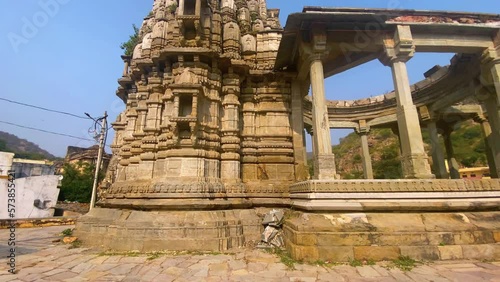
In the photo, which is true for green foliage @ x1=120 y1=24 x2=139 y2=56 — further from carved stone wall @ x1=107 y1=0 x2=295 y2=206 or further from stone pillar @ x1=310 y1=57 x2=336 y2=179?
stone pillar @ x1=310 y1=57 x2=336 y2=179

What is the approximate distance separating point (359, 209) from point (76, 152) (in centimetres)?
3830

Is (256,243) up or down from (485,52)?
down

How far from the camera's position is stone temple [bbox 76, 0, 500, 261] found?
19.0 feet

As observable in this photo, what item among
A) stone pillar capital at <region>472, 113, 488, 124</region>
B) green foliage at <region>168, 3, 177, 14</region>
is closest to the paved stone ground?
green foliage at <region>168, 3, 177, 14</region>

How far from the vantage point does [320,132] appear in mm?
7297

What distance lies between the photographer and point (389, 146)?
4000cm

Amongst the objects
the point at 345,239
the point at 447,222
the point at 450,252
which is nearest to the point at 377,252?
the point at 345,239

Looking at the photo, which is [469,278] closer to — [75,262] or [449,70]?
[75,262]

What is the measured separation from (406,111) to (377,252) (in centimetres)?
441

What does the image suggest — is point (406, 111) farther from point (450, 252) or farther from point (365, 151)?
point (365, 151)

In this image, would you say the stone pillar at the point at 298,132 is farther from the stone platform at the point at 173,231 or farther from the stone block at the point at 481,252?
the stone block at the point at 481,252

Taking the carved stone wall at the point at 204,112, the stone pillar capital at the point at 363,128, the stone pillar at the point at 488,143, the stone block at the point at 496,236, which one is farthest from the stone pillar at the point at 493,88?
the carved stone wall at the point at 204,112

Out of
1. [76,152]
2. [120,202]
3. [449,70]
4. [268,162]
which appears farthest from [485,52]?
[76,152]

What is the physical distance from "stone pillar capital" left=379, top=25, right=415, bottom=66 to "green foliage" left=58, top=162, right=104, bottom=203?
2797 cm
